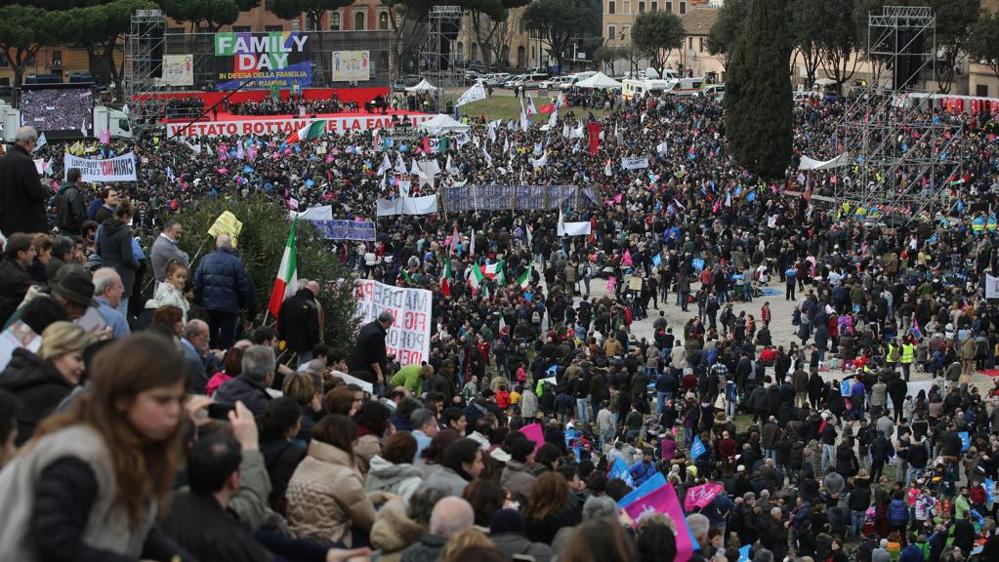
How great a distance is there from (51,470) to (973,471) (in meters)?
15.4

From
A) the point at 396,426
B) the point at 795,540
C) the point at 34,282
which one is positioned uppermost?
the point at 34,282

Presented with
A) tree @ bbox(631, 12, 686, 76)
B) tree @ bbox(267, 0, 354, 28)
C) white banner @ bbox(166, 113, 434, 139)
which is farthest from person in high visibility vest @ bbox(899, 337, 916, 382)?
tree @ bbox(631, 12, 686, 76)

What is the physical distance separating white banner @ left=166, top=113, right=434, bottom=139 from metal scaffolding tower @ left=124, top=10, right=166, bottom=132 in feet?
5.19

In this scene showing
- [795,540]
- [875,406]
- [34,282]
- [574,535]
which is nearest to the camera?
[574,535]

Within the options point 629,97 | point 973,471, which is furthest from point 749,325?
point 629,97

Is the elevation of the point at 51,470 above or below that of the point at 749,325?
above

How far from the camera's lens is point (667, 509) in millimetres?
9586

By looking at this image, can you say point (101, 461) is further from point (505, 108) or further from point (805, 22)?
point (505, 108)

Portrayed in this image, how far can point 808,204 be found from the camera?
1646 inches

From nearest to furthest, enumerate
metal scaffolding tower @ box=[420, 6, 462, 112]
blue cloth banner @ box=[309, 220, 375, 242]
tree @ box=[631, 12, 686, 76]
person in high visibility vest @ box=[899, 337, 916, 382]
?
person in high visibility vest @ box=[899, 337, 916, 382] < blue cloth banner @ box=[309, 220, 375, 242] < metal scaffolding tower @ box=[420, 6, 462, 112] < tree @ box=[631, 12, 686, 76]

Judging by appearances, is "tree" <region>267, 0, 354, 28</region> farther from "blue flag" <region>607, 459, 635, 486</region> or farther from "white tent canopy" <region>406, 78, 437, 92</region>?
"blue flag" <region>607, 459, 635, 486</region>

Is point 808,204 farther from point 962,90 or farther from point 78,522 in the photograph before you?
point 78,522

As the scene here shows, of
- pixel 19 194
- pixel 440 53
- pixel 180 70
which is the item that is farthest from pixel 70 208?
pixel 180 70

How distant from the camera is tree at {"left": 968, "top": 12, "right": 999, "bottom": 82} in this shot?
205 ft
